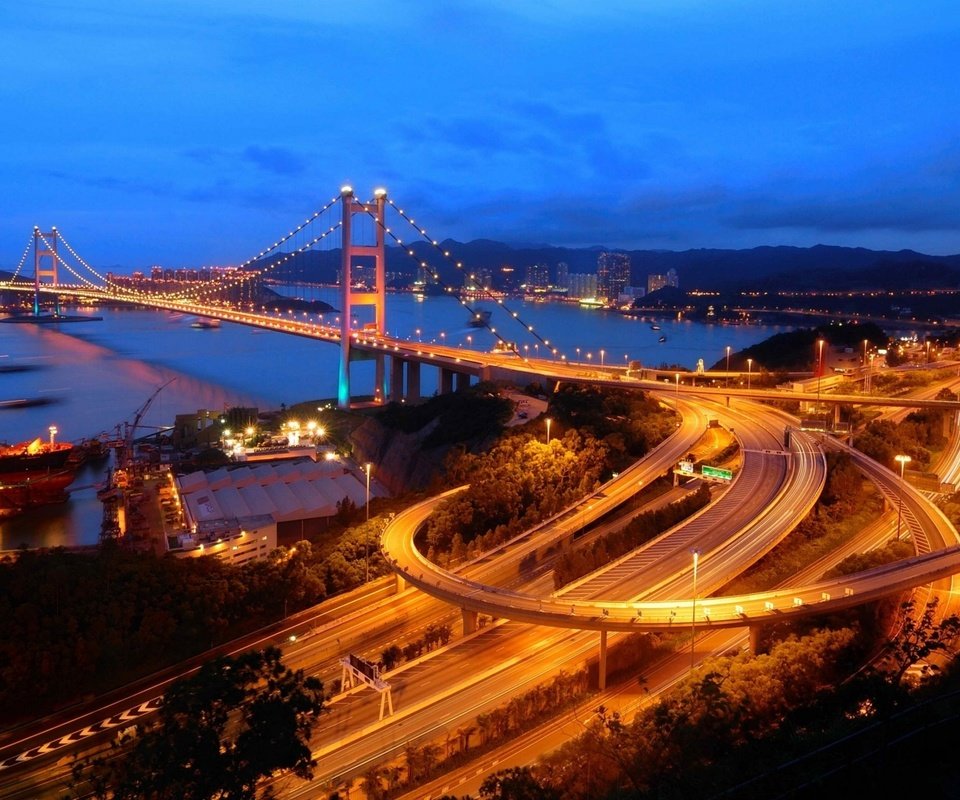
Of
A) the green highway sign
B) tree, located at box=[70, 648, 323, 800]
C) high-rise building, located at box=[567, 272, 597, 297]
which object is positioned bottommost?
the green highway sign

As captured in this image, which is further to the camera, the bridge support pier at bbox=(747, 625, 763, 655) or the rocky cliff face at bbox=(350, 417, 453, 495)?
the rocky cliff face at bbox=(350, 417, 453, 495)

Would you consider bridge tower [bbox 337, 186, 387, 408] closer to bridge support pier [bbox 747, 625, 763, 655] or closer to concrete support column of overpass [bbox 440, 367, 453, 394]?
concrete support column of overpass [bbox 440, 367, 453, 394]

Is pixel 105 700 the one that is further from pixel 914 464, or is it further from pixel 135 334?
pixel 135 334

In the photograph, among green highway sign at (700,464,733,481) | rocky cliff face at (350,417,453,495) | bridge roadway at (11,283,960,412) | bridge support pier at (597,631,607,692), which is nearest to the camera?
bridge support pier at (597,631,607,692)

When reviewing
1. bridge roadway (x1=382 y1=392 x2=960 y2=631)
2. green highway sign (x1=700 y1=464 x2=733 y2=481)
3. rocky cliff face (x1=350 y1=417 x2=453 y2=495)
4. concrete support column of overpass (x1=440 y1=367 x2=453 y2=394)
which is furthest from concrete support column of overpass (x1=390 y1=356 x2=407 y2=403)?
bridge roadway (x1=382 y1=392 x2=960 y2=631)

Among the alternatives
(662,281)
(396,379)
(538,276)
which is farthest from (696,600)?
(662,281)
